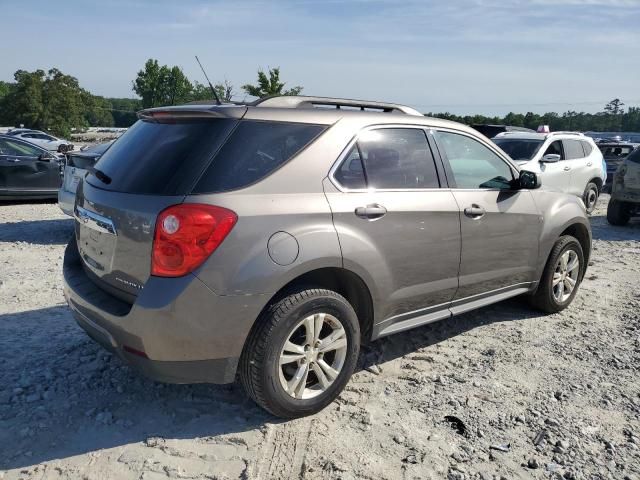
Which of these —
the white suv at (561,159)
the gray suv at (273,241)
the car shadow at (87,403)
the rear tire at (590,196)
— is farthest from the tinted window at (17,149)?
the rear tire at (590,196)

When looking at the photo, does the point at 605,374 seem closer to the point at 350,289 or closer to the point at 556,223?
the point at 556,223

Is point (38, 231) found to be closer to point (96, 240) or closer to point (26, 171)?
point (26, 171)

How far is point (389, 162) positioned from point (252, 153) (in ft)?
3.37

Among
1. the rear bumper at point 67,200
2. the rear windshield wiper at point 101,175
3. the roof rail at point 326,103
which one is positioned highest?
the roof rail at point 326,103

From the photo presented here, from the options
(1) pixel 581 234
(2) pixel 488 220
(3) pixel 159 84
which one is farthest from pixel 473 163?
(3) pixel 159 84

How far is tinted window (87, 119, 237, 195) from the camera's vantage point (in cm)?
294

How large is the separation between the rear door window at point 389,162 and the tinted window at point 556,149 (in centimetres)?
771

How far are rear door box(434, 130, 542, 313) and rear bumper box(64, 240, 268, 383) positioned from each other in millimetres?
1828

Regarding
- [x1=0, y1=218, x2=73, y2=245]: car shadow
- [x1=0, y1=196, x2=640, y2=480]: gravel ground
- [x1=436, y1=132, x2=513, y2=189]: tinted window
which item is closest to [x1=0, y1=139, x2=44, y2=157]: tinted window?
[x1=0, y1=218, x2=73, y2=245]: car shadow

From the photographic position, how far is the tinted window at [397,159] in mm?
3566

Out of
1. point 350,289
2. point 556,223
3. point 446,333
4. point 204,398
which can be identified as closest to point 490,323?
point 446,333

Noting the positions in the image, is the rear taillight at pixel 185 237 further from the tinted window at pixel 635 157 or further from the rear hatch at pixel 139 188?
the tinted window at pixel 635 157

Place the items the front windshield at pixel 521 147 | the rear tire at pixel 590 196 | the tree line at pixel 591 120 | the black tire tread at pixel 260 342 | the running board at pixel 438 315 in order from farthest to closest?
the tree line at pixel 591 120, the rear tire at pixel 590 196, the front windshield at pixel 521 147, the running board at pixel 438 315, the black tire tread at pixel 260 342

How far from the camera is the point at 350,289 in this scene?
351 centimetres
